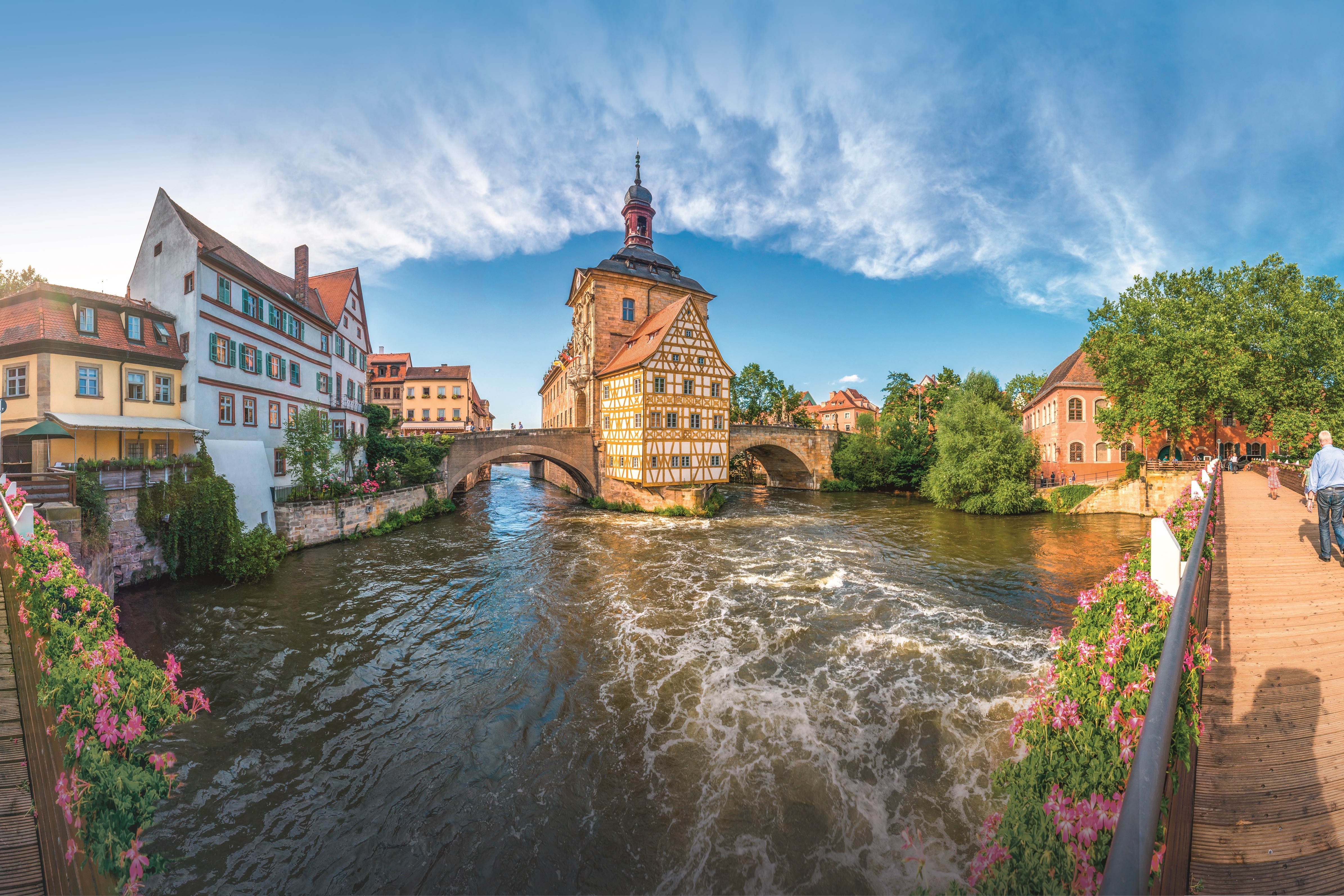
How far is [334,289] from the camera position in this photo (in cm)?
2645

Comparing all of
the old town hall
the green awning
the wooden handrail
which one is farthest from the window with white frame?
the old town hall

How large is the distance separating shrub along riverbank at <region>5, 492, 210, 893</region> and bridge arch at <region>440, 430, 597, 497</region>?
20.7m

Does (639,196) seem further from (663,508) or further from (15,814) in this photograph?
(15,814)

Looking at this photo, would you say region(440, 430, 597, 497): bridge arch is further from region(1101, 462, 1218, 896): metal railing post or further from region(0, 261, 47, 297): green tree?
region(1101, 462, 1218, 896): metal railing post

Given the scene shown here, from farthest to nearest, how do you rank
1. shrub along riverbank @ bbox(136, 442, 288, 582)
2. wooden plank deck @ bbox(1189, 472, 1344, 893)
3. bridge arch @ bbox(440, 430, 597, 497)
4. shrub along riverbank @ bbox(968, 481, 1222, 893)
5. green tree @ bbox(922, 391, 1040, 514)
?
bridge arch @ bbox(440, 430, 597, 497)
green tree @ bbox(922, 391, 1040, 514)
shrub along riverbank @ bbox(136, 442, 288, 582)
shrub along riverbank @ bbox(968, 481, 1222, 893)
wooden plank deck @ bbox(1189, 472, 1344, 893)

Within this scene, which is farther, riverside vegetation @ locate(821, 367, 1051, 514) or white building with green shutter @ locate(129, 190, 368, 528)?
riverside vegetation @ locate(821, 367, 1051, 514)

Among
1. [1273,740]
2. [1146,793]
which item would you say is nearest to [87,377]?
[1146,793]

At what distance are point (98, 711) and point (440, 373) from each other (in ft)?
171

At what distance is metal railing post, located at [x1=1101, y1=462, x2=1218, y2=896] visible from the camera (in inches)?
42.3

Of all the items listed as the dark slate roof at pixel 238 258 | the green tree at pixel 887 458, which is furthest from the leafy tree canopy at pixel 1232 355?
the dark slate roof at pixel 238 258

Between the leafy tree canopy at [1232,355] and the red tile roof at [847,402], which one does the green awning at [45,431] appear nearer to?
the leafy tree canopy at [1232,355]

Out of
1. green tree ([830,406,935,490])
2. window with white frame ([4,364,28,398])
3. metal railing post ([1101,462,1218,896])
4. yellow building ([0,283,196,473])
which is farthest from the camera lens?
green tree ([830,406,935,490])

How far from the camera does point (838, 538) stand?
744 inches

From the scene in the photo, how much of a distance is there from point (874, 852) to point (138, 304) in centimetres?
2211
